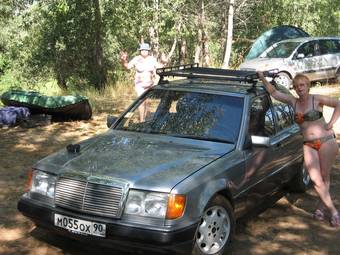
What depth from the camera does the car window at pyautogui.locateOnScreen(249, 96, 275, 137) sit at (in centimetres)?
558

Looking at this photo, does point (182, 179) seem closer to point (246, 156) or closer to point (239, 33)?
point (246, 156)

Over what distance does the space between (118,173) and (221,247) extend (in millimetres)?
1166

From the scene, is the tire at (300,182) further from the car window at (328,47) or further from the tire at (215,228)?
the car window at (328,47)

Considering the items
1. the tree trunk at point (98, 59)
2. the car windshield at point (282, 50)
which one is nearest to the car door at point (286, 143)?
the car windshield at point (282, 50)

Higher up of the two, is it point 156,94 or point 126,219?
point 156,94

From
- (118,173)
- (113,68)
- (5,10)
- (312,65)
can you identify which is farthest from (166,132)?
(5,10)

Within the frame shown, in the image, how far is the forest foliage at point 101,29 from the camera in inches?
776

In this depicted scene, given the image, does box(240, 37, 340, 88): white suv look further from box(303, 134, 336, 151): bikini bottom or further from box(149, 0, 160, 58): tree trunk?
box(303, 134, 336, 151): bikini bottom

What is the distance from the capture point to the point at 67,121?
11672 millimetres

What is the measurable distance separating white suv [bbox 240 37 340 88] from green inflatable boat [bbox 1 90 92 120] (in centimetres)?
681

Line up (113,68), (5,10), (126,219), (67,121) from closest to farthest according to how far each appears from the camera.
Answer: (126,219) < (67,121) < (113,68) < (5,10)

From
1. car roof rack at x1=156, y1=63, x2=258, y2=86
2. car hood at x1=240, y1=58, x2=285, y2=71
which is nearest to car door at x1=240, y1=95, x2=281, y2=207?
car roof rack at x1=156, y1=63, x2=258, y2=86

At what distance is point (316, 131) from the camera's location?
5.72 meters

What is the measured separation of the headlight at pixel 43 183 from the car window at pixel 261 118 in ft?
6.75
